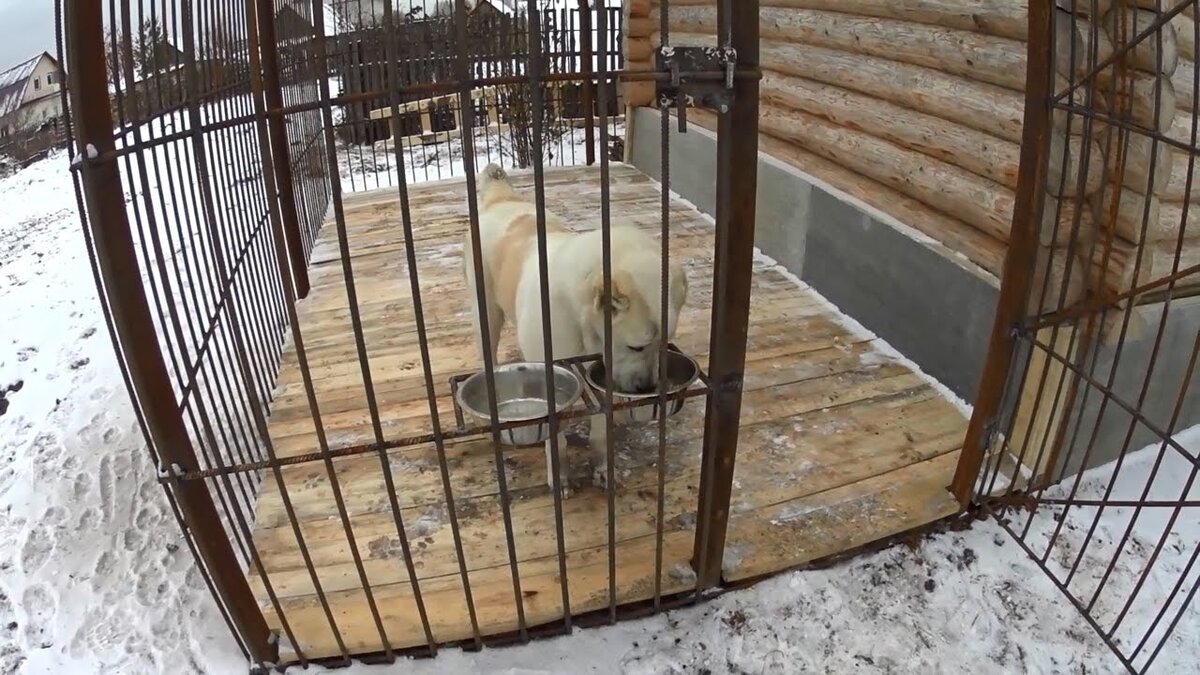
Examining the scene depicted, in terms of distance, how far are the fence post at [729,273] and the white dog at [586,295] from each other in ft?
0.87

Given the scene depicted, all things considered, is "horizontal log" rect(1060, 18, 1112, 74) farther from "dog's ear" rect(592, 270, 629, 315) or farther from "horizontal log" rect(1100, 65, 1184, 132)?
"dog's ear" rect(592, 270, 629, 315)

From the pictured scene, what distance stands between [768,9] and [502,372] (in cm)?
381

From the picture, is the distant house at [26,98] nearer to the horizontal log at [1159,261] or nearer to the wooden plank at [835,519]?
the wooden plank at [835,519]

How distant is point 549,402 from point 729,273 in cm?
66

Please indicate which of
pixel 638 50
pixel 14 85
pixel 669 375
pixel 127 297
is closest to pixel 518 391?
pixel 669 375

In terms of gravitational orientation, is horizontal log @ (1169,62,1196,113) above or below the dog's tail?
above

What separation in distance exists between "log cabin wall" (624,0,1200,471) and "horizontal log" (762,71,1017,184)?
0.03 feet

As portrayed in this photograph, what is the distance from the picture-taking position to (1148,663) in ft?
7.63

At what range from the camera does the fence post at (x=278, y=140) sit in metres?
4.21

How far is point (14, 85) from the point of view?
11.3 m

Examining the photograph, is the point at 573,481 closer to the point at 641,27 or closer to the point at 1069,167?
Result: the point at 1069,167

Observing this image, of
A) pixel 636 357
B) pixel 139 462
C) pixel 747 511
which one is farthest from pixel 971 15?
pixel 139 462

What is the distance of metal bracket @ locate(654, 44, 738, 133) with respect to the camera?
1.85m

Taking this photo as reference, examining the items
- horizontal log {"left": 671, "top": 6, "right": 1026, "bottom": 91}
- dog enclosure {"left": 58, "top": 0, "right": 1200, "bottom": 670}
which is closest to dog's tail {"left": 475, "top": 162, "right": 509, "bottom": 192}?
dog enclosure {"left": 58, "top": 0, "right": 1200, "bottom": 670}
